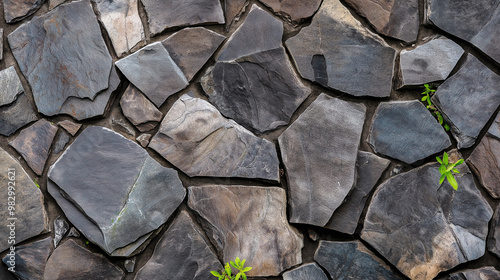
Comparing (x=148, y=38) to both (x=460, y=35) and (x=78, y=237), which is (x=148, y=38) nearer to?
(x=78, y=237)

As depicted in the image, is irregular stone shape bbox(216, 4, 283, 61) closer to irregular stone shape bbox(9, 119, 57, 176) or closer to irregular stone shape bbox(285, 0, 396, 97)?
irregular stone shape bbox(285, 0, 396, 97)

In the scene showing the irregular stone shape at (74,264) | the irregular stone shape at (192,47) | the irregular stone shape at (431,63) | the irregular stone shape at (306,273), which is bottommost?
the irregular stone shape at (306,273)

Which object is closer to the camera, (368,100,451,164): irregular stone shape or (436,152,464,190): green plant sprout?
(436,152,464,190): green plant sprout

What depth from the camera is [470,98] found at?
1.50 m

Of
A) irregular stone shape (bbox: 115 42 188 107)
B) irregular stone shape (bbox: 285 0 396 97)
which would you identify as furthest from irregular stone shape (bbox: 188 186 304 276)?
irregular stone shape (bbox: 285 0 396 97)

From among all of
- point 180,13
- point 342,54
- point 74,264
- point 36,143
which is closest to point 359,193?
point 342,54

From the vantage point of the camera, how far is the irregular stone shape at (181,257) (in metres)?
1.47

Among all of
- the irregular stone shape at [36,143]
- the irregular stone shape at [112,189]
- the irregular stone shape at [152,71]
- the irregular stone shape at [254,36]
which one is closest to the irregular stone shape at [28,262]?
the irregular stone shape at [112,189]

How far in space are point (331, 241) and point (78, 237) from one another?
98 cm

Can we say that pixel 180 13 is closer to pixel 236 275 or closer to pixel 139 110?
pixel 139 110

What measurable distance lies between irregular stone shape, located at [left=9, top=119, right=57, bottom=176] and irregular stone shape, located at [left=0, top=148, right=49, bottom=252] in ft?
0.18

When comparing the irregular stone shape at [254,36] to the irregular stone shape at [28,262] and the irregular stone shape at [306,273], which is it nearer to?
the irregular stone shape at [306,273]

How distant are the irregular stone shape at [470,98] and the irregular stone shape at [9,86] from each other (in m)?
1.66

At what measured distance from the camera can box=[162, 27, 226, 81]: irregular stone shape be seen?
5.04ft
